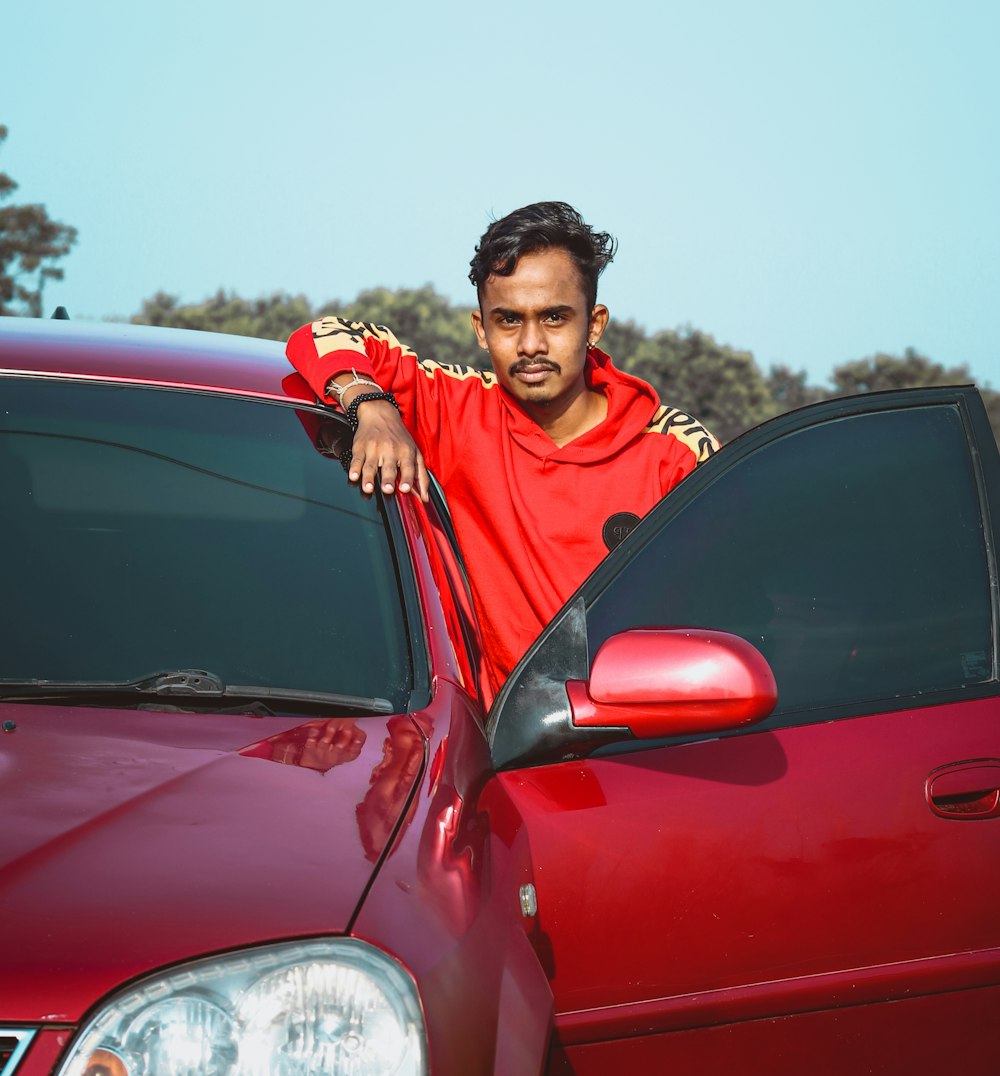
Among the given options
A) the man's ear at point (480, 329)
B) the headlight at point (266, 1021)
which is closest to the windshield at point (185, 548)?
the headlight at point (266, 1021)

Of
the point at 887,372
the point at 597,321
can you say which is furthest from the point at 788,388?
the point at 597,321

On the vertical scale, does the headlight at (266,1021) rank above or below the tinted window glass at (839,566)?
below

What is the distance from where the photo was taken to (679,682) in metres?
1.98

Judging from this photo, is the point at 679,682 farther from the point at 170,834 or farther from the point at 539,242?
the point at 539,242

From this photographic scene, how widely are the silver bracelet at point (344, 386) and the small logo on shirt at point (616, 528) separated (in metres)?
0.51

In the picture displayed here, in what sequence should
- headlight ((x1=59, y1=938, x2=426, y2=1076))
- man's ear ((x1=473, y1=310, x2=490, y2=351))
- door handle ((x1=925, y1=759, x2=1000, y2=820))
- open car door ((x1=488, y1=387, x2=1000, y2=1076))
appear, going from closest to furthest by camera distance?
headlight ((x1=59, y1=938, x2=426, y2=1076)), open car door ((x1=488, y1=387, x2=1000, y2=1076)), door handle ((x1=925, y1=759, x2=1000, y2=820)), man's ear ((x1=473, y1=310, x2=490, y2=351))

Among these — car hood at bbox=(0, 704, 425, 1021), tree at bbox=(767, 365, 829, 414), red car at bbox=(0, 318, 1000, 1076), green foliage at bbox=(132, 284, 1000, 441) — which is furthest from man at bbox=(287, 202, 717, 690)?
tree at bbox=(767, 365, 829, 414)

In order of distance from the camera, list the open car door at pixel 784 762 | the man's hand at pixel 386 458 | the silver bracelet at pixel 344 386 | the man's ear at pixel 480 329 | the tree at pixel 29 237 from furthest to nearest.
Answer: the tree at pixel 29 237 → the man's ear at pixel 480 329 → the silver bracelet at pixel 344 386 → the man's hand at pixel 386 458 → the open car door at pixel 784 762

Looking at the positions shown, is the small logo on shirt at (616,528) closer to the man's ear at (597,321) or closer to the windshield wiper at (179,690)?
the man's ear at (597,321)

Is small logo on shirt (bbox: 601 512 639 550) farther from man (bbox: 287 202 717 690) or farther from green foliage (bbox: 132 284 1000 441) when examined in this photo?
green foliage (bbox: 132 284 1000 441)

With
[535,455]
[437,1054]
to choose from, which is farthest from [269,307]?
[437,1054]

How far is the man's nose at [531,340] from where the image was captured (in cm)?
313

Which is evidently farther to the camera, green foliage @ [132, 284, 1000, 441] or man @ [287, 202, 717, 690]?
green foliage @ [132, 284, 1000, 441]

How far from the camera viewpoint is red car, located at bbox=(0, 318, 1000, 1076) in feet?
4.66
